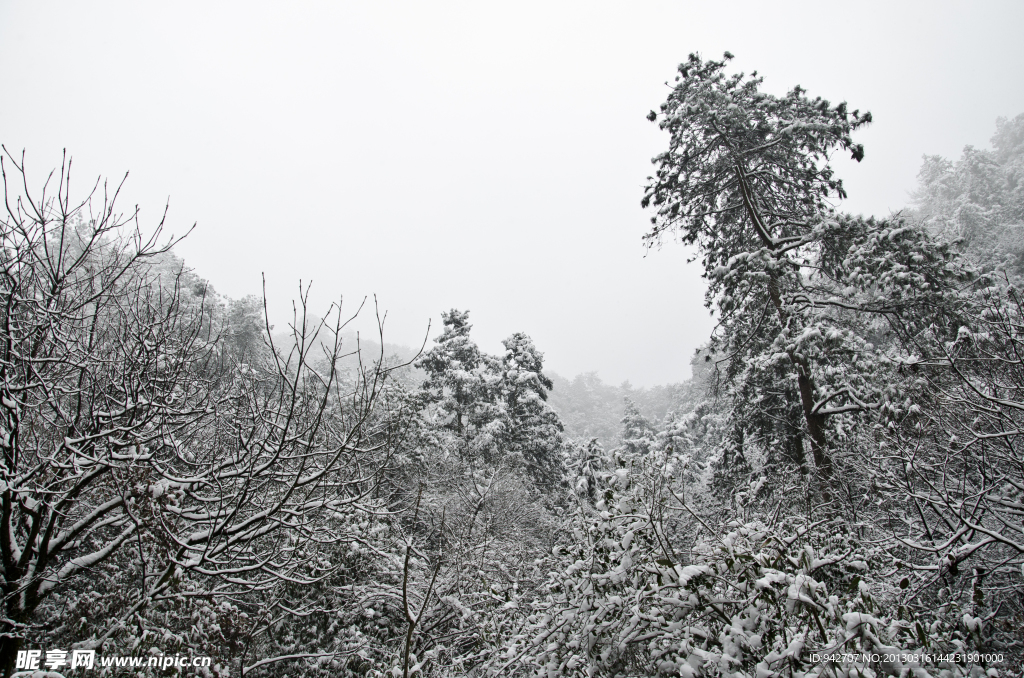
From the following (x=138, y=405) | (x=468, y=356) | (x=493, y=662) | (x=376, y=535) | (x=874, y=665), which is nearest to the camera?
(x=874, y=665)

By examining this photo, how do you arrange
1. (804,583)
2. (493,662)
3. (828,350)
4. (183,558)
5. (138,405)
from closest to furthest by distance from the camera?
(804,583), (183,558), (138,405), (493,662), (828,350)

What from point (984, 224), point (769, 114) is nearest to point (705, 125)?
point (769, 114)

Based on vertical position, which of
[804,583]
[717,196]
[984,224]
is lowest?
[804,583]

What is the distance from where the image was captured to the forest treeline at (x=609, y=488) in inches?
117

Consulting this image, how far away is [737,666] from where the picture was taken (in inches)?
91.5

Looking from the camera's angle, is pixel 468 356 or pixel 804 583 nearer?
pixel 804 583

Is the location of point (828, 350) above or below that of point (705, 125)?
below

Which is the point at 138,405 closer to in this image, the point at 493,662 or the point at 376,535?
the point at 493,662

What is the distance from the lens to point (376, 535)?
872cm

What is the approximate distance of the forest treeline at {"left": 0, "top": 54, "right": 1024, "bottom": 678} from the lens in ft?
9.75

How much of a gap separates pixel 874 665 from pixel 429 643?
7.30 meters

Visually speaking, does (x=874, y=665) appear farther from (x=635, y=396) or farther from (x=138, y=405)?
(x=635, y=396)

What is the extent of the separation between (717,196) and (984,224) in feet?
103

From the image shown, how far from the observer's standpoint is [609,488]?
13.2ft
